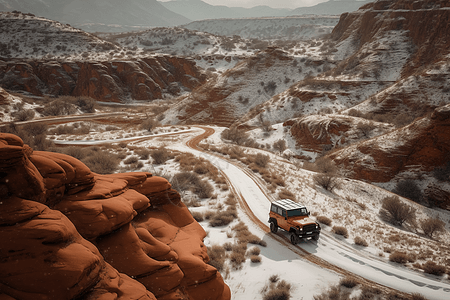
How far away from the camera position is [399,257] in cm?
1044

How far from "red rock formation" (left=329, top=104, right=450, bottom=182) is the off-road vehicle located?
51.9ft

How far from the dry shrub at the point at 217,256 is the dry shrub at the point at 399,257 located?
762 cm

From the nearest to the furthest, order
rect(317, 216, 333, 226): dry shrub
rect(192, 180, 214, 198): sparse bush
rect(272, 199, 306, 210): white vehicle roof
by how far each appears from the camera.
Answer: rect(272, 199, 306, 210): white vehicle roof
rect(317, 216, 333, 226): dry shrub
rect(192, 180, 214, 198): sparse bush

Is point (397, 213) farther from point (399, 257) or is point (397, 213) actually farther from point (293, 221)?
point (293, 221)

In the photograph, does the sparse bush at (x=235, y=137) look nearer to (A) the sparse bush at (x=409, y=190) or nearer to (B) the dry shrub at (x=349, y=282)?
(A) the sparse bush at (x=409, y=190)

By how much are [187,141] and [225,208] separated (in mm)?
20781

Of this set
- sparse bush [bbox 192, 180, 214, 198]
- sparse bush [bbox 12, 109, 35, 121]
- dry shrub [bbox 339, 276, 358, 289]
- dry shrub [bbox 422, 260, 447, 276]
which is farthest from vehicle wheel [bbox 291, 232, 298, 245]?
sparse bush [bbox 12, 109, 35, 121]

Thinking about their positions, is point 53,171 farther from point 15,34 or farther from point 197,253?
point 15,34

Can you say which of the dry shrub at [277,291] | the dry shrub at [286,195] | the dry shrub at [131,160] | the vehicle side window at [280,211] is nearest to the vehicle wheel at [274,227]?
the vehicle side window at [280,211]

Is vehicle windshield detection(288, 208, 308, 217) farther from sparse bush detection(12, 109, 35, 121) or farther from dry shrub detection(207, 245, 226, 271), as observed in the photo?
sparse bush detection(12, 109, 35, 121)

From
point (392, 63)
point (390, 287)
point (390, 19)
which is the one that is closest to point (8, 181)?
point (390, 287)

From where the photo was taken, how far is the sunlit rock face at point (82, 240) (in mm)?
4168

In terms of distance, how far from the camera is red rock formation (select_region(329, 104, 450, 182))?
21.9 m

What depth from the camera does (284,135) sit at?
123ft
